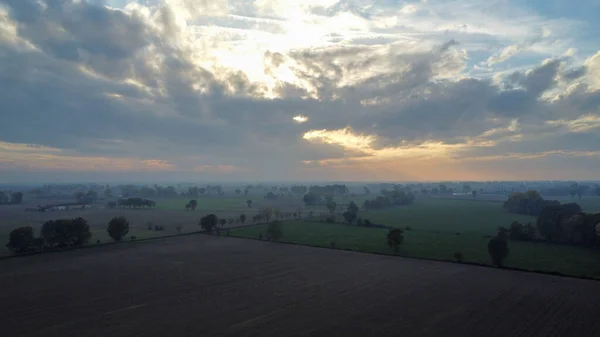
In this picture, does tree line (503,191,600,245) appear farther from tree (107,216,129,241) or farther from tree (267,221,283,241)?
tree (107,216,129,241)

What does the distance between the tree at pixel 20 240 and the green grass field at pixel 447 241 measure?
141ft

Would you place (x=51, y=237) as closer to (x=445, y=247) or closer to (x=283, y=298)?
(x=283, y=298)

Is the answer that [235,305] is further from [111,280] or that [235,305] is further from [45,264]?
[45,264]

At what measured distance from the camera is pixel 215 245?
246ft

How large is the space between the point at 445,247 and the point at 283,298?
4566 centimetres

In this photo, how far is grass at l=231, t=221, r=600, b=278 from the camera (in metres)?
56.2

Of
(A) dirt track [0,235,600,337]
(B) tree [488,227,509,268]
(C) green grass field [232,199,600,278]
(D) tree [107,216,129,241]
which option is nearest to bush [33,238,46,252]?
(A) dirt track [0,235,600,337]

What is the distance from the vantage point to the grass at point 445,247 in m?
56.2

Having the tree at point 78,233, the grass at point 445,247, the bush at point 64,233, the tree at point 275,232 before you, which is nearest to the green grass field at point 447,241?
the grass at point 445,247

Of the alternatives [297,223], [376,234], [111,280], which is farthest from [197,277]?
[297,223]

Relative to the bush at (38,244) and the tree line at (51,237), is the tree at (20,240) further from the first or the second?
the bush at (38,244)

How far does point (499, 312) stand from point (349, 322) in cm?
1550

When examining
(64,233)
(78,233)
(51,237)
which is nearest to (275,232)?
(78,233)

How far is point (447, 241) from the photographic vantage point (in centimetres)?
7906
